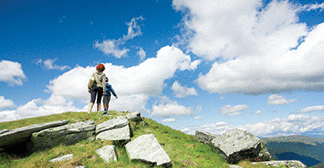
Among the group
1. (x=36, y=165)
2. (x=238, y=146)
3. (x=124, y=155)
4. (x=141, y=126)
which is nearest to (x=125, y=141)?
(x=124, y=155)

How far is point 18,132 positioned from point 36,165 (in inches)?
144

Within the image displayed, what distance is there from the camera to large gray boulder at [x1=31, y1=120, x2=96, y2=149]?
12039 millimetres

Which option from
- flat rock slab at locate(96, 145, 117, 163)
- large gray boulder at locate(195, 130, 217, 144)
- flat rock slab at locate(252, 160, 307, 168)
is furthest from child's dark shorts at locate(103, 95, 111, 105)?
flat rock slab at locate(252, 160, 307, 168)

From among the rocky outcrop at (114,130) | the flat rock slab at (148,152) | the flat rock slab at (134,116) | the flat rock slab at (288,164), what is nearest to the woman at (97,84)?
the flat rock slab at (134,116)

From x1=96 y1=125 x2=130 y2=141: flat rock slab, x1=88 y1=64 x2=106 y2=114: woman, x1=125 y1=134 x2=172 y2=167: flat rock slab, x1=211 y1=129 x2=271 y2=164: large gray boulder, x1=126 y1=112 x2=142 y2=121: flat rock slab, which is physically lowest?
x1=211 y1=129 x2=271 y2=164: large gray boulder

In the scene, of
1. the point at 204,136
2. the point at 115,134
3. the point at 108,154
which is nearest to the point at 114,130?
the point at 115,134

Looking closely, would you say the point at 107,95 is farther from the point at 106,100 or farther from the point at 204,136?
the point at 204,136

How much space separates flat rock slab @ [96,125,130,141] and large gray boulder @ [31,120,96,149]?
89 centimetres

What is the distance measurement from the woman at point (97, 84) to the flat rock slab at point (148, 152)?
7830 mm

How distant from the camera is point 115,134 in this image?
45.0ft

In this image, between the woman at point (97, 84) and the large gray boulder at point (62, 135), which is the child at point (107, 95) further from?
the large gray boulder at point (62, 135)

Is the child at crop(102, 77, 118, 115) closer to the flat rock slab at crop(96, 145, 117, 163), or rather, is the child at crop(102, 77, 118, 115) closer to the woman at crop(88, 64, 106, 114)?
the woman at crop(88, 64, 106, 114)

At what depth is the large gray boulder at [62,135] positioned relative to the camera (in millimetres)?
12039

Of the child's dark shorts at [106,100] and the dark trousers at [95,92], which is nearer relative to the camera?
the dark trousers at [95,92]
